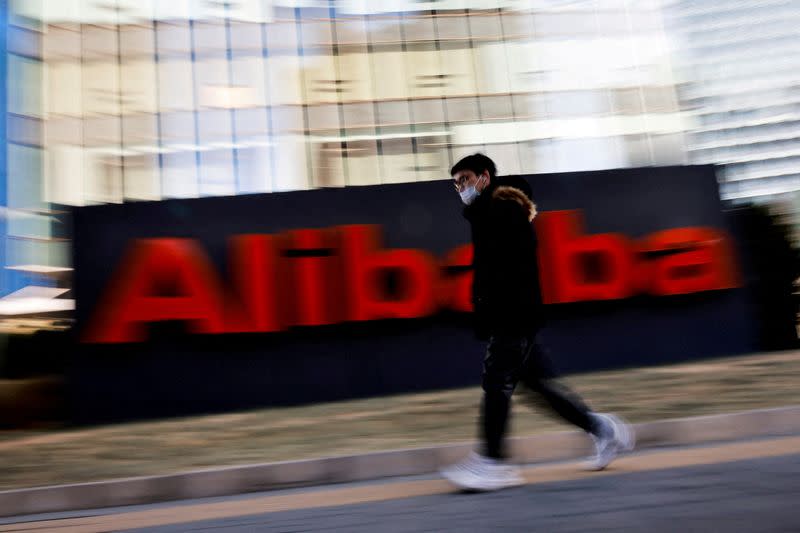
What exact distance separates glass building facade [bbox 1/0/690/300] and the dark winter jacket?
15.0 m

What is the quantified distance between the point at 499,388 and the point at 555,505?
648 millimetres

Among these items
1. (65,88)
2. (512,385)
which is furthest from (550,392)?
(65,88)

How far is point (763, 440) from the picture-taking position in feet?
14.7

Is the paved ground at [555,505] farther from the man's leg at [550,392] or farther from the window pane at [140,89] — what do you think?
the window pane at [140,89]

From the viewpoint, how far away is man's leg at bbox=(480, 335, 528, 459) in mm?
3494

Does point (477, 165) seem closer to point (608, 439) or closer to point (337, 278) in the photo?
point (608, 439)

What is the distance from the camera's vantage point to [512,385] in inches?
140

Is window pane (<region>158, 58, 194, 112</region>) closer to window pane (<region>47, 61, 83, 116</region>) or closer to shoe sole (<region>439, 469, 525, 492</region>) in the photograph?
window pane (<region>47, 61, 83, 116</region>)

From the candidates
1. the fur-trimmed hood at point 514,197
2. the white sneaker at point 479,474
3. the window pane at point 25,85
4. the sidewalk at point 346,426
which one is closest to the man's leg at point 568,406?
the white sneaker at point 479,474

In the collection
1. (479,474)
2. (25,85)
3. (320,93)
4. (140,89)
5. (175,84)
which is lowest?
(479,474)

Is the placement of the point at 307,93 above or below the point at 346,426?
above

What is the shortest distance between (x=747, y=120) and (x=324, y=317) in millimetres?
129037

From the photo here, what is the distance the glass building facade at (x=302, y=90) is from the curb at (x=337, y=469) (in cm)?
1444

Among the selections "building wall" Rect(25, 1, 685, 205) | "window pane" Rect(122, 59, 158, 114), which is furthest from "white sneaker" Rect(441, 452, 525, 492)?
"window pane" Rect(122, 59, 158, 114)
